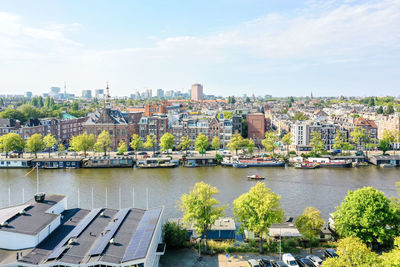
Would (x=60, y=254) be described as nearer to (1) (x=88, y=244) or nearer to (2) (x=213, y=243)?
(1) (x=88, y=244)

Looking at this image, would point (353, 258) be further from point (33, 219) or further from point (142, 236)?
point (33, 219)

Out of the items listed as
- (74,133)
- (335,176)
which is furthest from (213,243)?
(74,133)

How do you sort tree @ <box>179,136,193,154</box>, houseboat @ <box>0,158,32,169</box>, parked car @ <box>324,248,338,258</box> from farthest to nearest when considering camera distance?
tree @ <box>179,136,193,154</box> < houseboat @ <box>0,158,32,169</box> < parked car @ <box>324,248,338,258</box>

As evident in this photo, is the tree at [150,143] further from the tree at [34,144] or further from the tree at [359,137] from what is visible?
the tree at [359,137]

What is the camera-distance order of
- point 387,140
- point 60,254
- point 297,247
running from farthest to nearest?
point 387,140 → point 297,247 → point 60,254

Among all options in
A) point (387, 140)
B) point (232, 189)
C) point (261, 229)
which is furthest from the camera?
point (387, 140)

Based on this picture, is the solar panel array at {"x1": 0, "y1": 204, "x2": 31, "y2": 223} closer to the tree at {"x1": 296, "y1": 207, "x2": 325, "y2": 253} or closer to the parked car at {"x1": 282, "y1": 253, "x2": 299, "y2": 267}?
the parked car at {"x1": 282, "y1": 253, "x2": 299, "y2": 267}

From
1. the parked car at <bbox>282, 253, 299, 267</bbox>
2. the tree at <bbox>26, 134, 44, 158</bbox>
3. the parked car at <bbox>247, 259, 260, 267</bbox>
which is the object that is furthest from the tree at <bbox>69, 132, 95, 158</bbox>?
the parked car at <bbox>282, 253, 299, 267</bbox>
